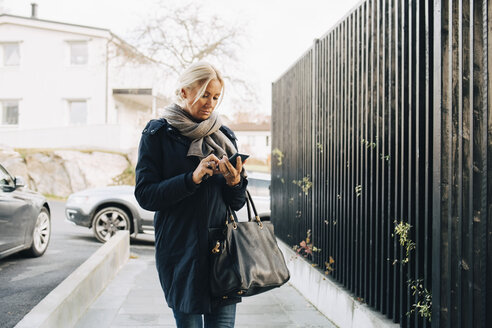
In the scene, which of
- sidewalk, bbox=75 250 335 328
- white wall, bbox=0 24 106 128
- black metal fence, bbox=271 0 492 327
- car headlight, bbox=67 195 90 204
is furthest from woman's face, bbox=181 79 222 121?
white wall, bbox=0 24 106 128

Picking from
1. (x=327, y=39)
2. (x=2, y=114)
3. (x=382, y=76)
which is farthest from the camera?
(x=2, y=114)

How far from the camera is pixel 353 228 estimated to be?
4.07 metres

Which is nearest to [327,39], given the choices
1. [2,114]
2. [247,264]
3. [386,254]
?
[386,254]

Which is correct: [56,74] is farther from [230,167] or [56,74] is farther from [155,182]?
[230,167]

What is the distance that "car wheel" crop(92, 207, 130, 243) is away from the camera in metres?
9.12

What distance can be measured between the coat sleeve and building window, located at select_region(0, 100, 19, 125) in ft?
82.4

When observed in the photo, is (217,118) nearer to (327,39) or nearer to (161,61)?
(327,39)

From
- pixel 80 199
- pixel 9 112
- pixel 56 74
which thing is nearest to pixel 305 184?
pixel 80 199

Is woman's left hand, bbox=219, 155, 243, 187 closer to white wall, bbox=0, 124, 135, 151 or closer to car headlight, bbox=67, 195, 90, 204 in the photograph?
car headlight, bbox=67, 195, 90, 204

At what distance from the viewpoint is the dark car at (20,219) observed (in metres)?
6.12

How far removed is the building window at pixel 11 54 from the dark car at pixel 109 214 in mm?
18872

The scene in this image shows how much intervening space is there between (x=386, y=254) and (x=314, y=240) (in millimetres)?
1899

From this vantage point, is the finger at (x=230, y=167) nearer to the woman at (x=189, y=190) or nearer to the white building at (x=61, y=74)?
the woman at (x=189, y=190)

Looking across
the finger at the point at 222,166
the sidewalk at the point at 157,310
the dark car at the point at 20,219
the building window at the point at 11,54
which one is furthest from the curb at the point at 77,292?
the building window at the point at 11,54
